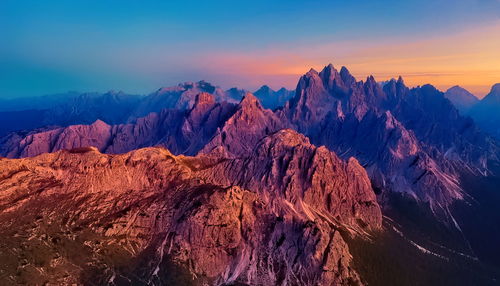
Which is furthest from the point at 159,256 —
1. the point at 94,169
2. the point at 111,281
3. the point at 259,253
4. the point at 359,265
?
the point at 359,265

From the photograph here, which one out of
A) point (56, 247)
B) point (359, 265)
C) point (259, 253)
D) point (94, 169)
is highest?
point (94, 169)

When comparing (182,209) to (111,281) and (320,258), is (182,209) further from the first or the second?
(320,258)

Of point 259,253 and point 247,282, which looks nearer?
point 247,282

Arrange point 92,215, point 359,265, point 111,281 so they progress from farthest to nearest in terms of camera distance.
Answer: point 359,265 < point 92,215 < point 111,281

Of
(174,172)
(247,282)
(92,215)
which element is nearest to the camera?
(247,282)

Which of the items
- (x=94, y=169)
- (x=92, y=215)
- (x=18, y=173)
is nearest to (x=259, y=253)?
(x=92, y=215)

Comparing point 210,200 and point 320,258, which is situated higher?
point 210,200

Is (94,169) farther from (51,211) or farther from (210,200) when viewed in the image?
(210,200)
